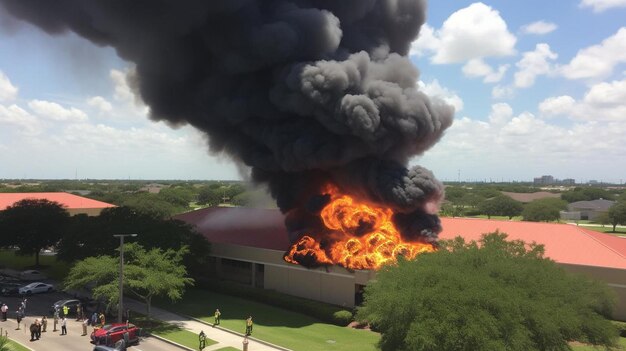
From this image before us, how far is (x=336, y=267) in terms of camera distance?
32.0 m

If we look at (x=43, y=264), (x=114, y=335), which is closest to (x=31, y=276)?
(x=43, y=264)

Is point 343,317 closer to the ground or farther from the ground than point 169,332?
farther from the ground

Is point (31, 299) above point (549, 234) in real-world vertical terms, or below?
below

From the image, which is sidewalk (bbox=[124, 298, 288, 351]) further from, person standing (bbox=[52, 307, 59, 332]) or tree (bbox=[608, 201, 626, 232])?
tree (bbox=[608, 201, 626, 232])

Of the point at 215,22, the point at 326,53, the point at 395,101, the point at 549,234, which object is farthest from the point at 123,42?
the point at 549,234

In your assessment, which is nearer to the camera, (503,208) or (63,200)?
(63,200)

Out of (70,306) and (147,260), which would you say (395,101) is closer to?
(147,260)

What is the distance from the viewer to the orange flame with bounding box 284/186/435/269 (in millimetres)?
31406

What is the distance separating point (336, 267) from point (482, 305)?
50.9 feet

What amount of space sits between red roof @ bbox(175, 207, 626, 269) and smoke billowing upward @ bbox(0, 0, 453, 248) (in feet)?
20.6

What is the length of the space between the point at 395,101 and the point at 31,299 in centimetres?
2808

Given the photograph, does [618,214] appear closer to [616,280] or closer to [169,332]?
[616,280]

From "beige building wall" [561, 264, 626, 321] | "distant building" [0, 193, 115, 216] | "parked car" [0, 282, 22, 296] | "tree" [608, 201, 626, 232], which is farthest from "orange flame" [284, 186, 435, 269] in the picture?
"tree" [608, 201, 626, 232]

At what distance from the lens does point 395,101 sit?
31891mm
